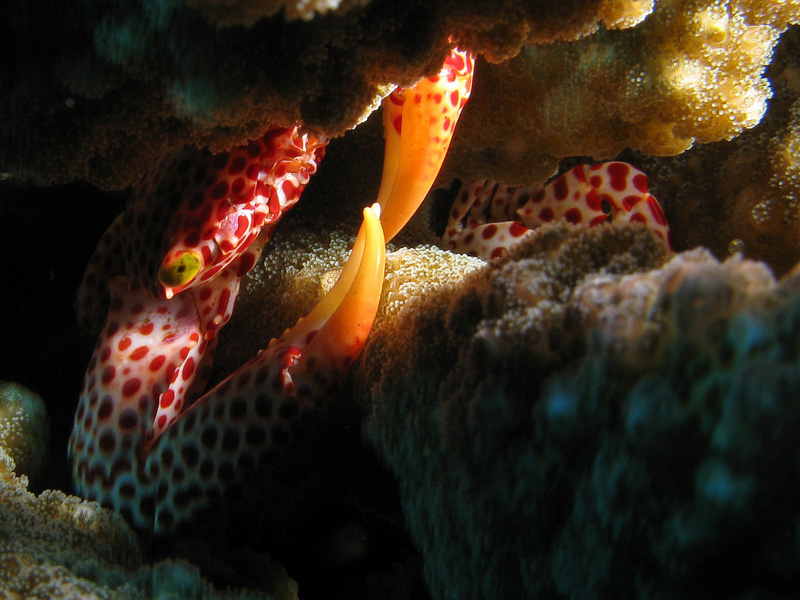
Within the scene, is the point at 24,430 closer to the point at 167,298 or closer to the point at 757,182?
the point at 167,298

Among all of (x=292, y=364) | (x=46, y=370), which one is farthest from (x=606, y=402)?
(x=46, y=370)

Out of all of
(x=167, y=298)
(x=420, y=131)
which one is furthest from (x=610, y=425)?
(x=167, y=298)

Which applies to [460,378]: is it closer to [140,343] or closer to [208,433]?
[208,433]

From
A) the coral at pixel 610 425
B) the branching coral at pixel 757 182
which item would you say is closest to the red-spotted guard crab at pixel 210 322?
the coral at pixel 610 425

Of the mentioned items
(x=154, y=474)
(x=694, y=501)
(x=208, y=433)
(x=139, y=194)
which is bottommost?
(x=154, y=474)

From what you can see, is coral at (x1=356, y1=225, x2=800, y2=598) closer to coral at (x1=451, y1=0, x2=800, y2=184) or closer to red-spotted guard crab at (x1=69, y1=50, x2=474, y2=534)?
red-spotted guard crab at (x1=69, y1=50, x2=474, y2=534)

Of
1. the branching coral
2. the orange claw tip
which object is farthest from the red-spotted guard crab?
the branching coral
